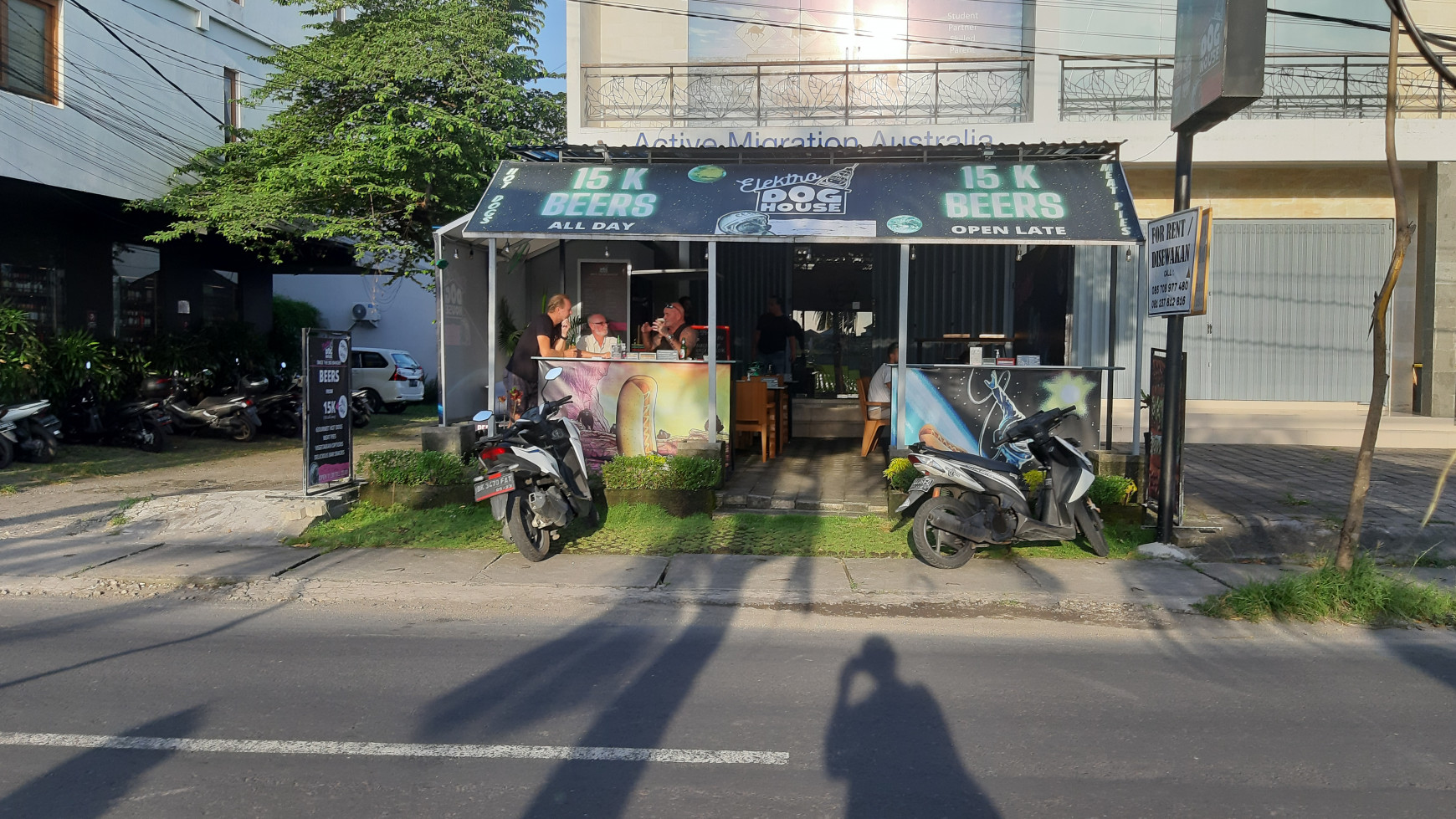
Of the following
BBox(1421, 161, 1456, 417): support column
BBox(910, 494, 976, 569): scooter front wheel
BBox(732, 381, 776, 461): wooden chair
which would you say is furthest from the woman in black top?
BBox(1421, 161, 1456, 417): support column

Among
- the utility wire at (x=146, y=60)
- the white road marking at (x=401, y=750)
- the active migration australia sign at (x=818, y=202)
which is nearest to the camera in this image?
the white road marking at (x=401, y=750)

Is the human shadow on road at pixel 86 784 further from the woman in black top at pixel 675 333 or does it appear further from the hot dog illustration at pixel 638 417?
the woman in black top at pixel 675 333

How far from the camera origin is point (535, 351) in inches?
427

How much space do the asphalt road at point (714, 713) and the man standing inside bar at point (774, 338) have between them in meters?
7.13

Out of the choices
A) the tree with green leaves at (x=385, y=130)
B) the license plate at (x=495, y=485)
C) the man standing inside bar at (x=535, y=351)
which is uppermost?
the tree with green leaves at (x=385, y=130)

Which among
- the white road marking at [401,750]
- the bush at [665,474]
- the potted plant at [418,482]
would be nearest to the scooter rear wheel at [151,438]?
the potted plant at [418,482]

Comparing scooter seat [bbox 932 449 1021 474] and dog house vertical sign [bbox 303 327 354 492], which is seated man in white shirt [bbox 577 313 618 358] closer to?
dog house vertical sign [bbox 303 327 354 492]

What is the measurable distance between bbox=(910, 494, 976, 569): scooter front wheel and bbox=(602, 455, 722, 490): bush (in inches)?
85.6

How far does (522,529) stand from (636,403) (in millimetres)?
2653

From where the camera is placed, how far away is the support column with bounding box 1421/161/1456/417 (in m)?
14.1

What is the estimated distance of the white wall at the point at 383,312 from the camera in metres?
29.4

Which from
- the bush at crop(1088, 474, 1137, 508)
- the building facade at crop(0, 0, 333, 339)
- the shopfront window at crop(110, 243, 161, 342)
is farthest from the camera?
the shopfront window at crop(110, 243, 161, 342)

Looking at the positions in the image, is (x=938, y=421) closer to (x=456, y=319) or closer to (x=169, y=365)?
(x=456, y=319)

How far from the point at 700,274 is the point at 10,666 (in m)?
9.86
